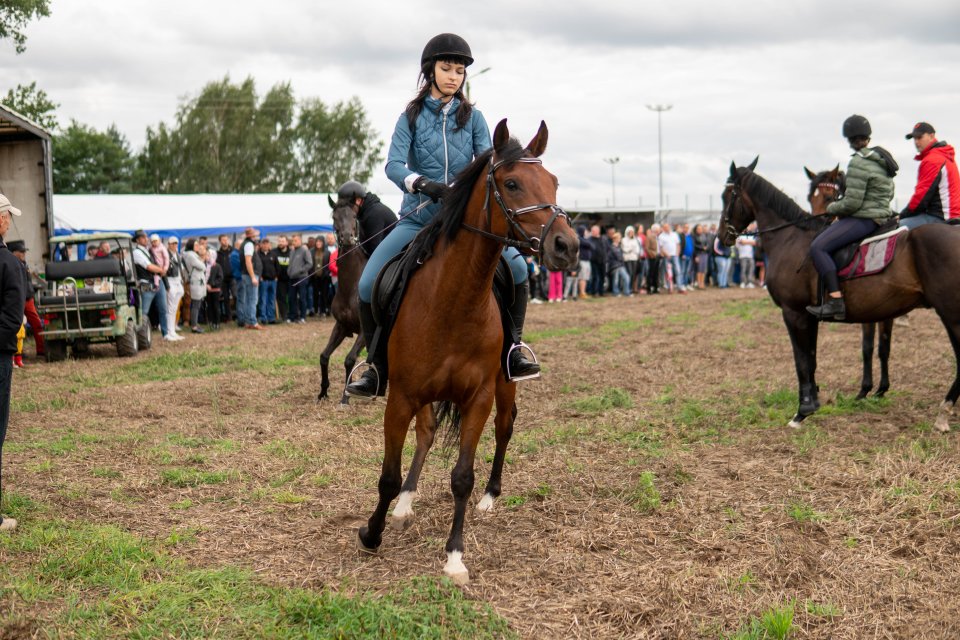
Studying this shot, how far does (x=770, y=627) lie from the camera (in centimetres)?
399

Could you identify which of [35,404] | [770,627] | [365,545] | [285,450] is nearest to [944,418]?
[770,627]

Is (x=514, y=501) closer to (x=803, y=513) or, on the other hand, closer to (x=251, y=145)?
(x=803, y=513)

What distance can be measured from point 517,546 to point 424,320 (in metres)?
1.61

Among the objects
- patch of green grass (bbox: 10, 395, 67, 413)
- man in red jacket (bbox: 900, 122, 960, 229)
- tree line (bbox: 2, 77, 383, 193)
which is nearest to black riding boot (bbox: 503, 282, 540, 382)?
man in red jacket (bbox: 900, 122, 960, 229)

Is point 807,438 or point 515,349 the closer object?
point 515,349

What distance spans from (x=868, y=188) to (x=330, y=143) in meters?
56.7

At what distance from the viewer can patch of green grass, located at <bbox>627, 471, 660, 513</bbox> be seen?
5855 mm

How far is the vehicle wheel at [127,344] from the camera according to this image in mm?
15672

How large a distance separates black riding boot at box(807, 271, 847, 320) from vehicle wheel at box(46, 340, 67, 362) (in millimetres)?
13200

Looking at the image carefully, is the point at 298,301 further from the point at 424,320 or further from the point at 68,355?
the point at 424,320

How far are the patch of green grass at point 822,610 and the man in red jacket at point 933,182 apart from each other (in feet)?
20.1

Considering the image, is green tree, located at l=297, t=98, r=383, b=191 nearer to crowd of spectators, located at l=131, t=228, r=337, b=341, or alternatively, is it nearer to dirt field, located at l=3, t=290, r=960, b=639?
crowd of spectators, located at l=131, t=228, r=337, b=341

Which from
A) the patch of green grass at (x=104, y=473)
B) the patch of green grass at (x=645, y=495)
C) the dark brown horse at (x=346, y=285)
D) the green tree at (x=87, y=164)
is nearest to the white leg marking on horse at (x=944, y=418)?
the patch of green grass at (x=645, y=495)

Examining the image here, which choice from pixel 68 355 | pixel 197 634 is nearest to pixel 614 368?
pixel 197 634
